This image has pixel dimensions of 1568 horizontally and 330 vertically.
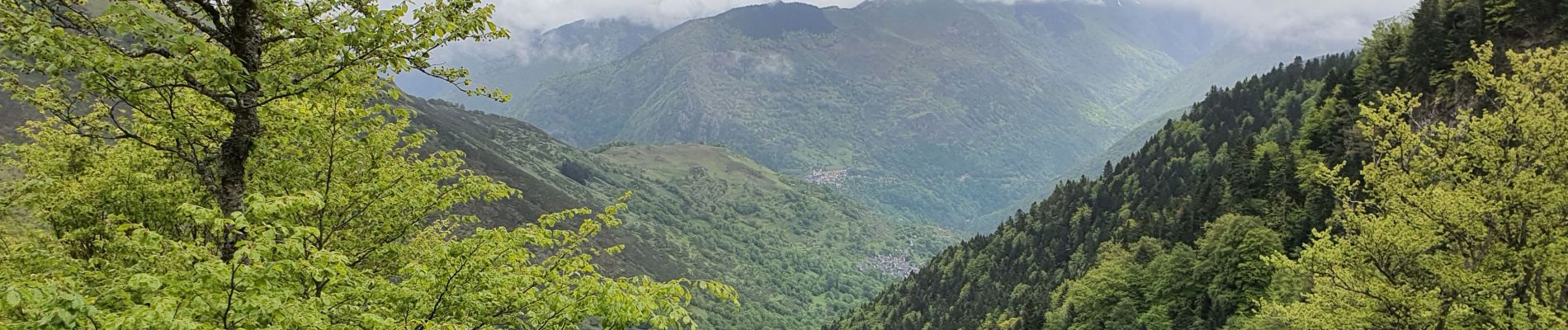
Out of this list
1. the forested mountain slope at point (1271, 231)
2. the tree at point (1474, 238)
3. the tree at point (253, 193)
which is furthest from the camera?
the forested mountain slope at point (1271, 231)

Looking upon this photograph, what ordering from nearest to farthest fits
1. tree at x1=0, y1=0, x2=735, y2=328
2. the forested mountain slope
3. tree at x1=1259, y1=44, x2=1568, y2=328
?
tree at x1=0, y1=0, x2=735, y2=328 < tree at x1=1259, y1=44, x2=1568, y2=328 < the forested mountain slope

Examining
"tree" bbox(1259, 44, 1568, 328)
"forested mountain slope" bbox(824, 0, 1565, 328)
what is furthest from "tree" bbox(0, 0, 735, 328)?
"forested mountain slope" bbox(824, 0, 1565, 328)

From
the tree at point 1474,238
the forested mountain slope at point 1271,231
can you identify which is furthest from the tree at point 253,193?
the forested mountain slope at point 1271,231

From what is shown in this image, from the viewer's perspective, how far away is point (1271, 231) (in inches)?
2219

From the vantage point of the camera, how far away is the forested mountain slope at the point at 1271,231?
2514 centimetres

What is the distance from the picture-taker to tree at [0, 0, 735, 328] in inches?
348

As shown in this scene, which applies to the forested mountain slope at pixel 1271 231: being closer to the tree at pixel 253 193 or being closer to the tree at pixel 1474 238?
the tree at pixel 1474 238

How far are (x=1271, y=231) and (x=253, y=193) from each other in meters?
63.2

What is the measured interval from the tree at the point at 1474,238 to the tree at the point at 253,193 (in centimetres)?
2394

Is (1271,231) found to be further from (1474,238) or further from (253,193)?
(253,193)

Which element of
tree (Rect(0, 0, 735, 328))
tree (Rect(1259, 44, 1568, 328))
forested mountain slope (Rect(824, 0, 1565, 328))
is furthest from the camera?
forested mountain slope (Rect(824, 0, 1565, 328))

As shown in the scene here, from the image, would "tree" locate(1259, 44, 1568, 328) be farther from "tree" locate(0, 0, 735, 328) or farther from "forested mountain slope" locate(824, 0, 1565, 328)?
"tree" locate(0, 0, 735, 328)

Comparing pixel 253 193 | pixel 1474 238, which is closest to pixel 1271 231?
pixel 1474 238

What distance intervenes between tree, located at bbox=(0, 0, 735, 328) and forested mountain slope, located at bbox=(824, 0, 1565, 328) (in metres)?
25.2
